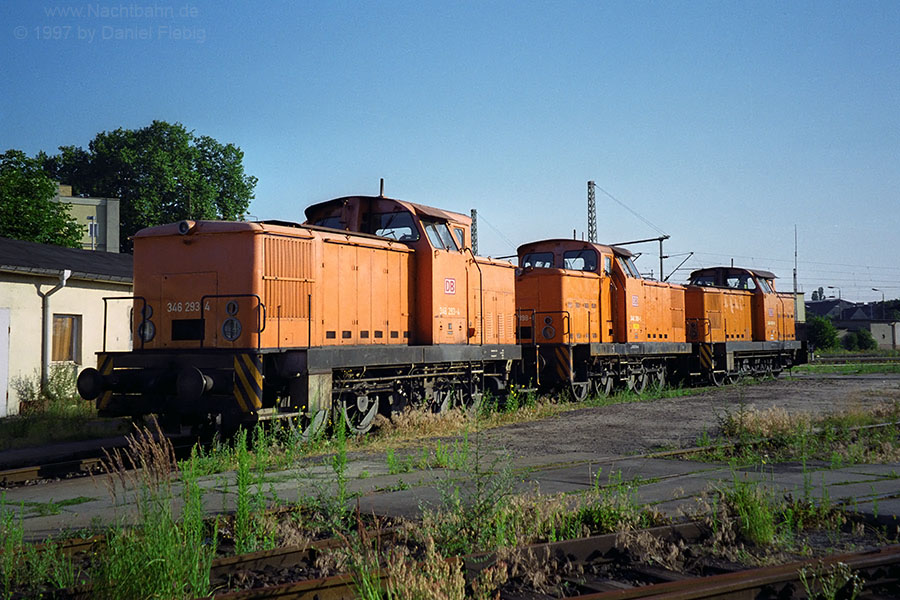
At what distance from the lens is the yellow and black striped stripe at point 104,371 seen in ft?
32.3

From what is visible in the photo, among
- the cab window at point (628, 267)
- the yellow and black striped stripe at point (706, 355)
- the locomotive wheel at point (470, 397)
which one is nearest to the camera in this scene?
the locomotive wheel at point (470, 397)

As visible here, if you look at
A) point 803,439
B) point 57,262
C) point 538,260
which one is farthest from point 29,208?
point 803,439

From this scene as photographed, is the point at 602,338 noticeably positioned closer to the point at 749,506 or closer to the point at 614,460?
the point at 614,460

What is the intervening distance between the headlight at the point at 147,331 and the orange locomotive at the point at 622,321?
8.82 meters

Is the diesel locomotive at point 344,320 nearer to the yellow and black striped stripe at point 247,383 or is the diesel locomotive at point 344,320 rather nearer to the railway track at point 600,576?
the yellow and black striped stripe at point 247,383

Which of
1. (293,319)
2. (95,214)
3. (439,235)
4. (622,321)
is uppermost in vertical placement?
(95,214)

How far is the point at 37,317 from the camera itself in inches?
624

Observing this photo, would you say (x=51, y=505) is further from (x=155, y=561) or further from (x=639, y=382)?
(x=639, y=382)

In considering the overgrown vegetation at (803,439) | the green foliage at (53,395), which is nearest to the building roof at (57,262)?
the green foliage at (53,395)

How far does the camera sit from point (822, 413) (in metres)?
13.6

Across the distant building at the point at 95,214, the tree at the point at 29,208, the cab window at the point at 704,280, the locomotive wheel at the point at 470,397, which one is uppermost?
the distant building at the point at 95,214

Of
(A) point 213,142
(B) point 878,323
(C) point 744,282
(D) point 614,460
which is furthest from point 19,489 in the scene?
(B) point 878,323

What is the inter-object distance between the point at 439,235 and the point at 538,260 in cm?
625

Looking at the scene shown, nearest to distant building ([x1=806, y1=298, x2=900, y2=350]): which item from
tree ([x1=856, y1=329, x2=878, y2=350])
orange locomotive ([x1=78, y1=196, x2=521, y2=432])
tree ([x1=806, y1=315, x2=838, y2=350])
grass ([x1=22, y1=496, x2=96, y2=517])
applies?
tree ([x1=856, y1=329, x2=878, y2=350])
